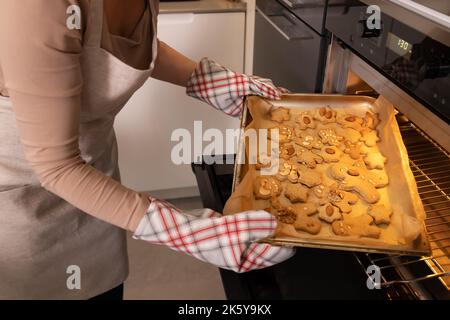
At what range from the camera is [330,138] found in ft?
3.17

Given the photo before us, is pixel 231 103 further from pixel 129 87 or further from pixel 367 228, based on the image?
pixel 367 228

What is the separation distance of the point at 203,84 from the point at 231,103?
0.26 feet

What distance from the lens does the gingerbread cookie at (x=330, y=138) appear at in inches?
37.9

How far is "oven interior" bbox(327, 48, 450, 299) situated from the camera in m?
0.64

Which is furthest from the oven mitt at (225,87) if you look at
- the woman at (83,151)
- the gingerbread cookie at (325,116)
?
the gingerbread cookie at (325,116)

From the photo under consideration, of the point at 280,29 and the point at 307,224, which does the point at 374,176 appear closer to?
the point at 307,224

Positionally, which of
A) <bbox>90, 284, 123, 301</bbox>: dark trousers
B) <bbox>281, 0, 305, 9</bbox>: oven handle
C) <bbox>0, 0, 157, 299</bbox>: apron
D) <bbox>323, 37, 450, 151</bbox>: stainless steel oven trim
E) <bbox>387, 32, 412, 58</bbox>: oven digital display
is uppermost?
<bbox>387, 32, 412, 58</bbox>: oven digital display

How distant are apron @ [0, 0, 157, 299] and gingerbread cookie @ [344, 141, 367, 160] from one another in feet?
1.45

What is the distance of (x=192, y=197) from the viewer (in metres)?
2.13

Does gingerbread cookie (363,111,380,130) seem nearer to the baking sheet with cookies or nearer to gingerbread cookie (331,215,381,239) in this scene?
the baking sheet with cookies

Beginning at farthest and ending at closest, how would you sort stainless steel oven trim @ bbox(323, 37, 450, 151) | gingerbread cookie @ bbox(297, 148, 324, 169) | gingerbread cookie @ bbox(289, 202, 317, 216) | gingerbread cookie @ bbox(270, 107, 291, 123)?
gingerbread cookie @ bbox(270, 107, 291, 123) → gingerbread cookie @ bbox(297, 148, 324, 169) → gingerbread cookie @ bbox(289, 202, 317, 216) → stainless steel oven trim @ bbox(323, 37, 450, 151)

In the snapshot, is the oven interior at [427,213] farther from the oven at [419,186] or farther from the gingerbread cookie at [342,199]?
the gingerbread cookie at [342,199]

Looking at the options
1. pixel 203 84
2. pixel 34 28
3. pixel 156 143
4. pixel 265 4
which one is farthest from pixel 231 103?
pixel 156 143

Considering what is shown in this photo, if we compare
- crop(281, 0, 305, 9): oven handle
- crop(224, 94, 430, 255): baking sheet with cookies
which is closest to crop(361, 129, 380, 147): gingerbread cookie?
crop(224, 94, 430, 255): baking sheet with cookies
